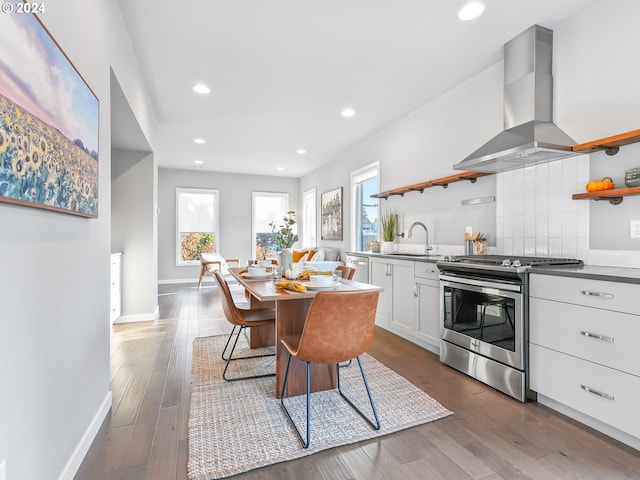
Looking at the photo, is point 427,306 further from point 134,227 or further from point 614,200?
point 134,227

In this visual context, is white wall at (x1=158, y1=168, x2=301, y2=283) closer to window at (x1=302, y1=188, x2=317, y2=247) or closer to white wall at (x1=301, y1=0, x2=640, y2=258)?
window at (x1=302, y1=188, x2=317, y2=247)

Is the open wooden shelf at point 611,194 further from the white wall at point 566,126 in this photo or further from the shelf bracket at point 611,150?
the shelf bracket at point 611,150

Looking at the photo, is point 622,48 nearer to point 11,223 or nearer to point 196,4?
point 196,4

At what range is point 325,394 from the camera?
2.31 metres

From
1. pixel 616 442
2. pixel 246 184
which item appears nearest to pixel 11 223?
pixel 616 442

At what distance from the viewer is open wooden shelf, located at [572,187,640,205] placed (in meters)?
2.03

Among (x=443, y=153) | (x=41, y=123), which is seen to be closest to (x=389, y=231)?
(x=443, y=153)

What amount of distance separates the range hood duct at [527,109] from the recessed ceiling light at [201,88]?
2865mm

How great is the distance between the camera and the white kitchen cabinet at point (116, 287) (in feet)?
12.3

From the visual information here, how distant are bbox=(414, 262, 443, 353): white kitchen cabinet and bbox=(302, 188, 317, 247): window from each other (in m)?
4.65

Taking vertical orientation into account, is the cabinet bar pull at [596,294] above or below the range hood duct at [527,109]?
below

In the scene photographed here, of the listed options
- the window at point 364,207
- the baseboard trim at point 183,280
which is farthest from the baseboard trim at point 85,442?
the baseboard trim at point 183,280

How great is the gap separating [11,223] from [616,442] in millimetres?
2964

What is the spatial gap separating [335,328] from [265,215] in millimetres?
7277
